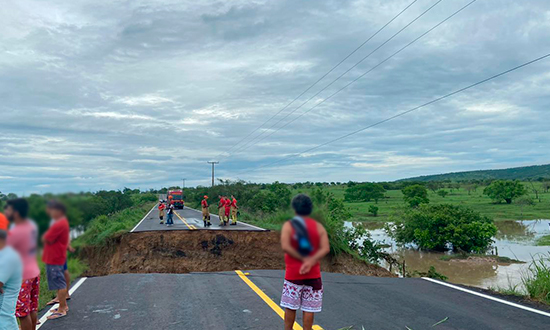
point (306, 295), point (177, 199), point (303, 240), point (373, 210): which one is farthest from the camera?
point (177, 199)

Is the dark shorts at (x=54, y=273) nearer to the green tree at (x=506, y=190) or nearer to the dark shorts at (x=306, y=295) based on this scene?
the dark shorts at (x=306, y=295)

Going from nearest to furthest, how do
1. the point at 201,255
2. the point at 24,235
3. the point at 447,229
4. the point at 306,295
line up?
the point at 24,235 → the point at 306,295 → the point at 201,255 → the point at 447,229

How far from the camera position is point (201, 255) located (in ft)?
60.5

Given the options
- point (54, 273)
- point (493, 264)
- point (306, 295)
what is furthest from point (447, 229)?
point (54, 273)

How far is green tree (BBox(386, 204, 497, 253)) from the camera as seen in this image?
3412 cm

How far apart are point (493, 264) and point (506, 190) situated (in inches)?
1778

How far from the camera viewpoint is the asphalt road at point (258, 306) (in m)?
7.12

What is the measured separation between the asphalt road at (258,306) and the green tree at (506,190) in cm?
6823

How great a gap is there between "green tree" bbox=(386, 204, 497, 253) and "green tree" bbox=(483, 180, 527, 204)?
122 feet

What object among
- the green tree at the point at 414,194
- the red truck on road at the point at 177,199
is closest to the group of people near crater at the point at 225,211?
the green tree at the point at 414,194

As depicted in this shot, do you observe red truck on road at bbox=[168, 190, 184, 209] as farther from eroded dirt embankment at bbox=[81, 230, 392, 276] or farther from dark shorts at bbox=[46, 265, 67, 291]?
dark shorts at bbox=[46, 265, 67, 291]

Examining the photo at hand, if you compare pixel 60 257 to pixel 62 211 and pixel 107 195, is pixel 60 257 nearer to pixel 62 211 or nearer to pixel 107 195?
pixel 62 211

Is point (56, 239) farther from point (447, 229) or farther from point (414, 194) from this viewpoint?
point (414, 194)

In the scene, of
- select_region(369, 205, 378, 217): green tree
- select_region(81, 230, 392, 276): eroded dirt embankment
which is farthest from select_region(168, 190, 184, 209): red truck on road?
select_region(81, 230, 392, 276): eroded dirt embankment
